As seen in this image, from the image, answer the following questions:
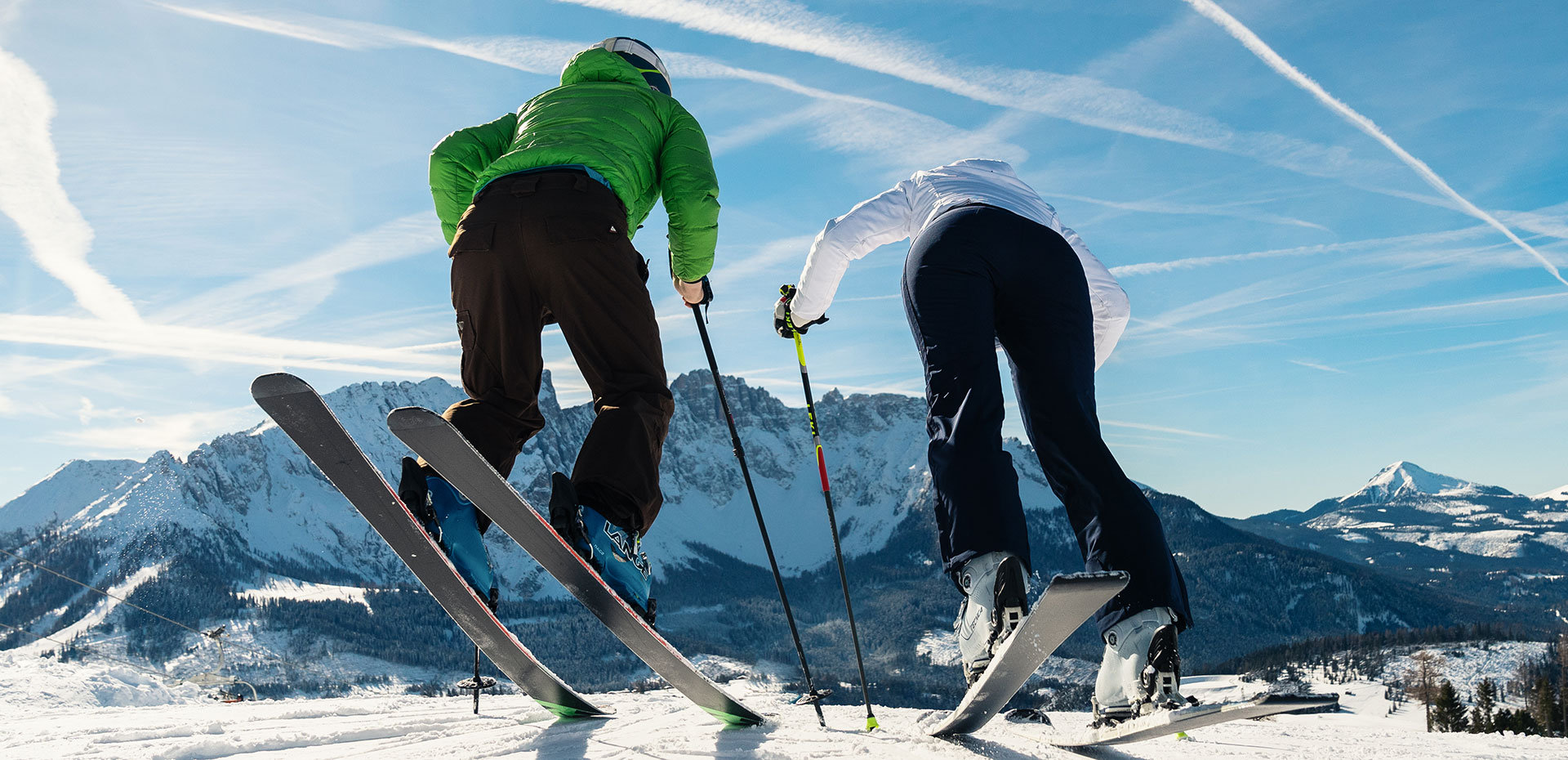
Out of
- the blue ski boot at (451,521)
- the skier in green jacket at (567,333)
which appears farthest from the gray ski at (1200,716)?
the blue ski boot at (451,521)

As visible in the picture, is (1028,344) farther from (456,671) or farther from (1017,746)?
(456,671)

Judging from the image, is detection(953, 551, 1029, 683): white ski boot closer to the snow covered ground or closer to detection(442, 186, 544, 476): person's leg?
the snow covered ground

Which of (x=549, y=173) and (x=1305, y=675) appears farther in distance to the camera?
(x=1305, y=675)

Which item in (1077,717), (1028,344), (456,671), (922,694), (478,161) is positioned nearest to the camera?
(1028,344)

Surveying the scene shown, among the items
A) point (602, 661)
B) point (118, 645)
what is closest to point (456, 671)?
point (602, 661)

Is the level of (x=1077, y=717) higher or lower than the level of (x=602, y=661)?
higher

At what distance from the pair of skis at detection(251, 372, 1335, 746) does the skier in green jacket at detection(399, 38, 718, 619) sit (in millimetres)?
86

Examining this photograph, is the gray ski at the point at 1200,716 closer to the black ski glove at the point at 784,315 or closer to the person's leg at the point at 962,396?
the person's leg at the point at 962,396

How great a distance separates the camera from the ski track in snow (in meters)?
2.77

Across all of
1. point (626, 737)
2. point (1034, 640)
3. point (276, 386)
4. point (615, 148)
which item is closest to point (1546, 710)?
point (1034, 640)

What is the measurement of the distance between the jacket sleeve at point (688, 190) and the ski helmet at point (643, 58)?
0.61 feet

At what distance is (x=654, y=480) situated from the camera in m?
3.16

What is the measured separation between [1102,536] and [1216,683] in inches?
5854

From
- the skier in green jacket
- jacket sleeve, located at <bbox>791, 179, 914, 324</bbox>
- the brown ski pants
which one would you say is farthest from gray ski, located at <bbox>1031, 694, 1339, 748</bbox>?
jacket sleeve, located at <bbox>791, 179, 914, 324</bbox>
